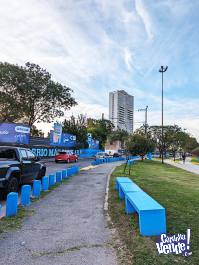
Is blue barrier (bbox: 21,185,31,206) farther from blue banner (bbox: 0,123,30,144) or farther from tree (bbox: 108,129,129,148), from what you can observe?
tree (bbox: 108,129,129,148)

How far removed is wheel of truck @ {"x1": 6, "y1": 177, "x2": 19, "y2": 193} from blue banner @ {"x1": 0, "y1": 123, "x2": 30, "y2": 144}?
21.4 m

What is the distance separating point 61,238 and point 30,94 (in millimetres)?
40337

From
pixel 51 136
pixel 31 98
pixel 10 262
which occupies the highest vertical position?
pixel 31 98

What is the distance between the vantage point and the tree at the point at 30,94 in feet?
144

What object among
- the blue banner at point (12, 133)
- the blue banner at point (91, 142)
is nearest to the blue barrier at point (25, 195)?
the blue banner at point (12, 133)

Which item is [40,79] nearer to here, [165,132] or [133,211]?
[133,211]

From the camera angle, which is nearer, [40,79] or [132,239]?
[132,239]

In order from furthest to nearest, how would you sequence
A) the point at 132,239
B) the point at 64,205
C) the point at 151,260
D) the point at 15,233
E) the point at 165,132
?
the point at 165,132 < the point at 64,205 < the point at 15,233 < the point at 132,239 < the point at 151,260

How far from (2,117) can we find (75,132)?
18.5 metres

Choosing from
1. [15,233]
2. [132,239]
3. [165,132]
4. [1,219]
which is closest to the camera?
[132,239]

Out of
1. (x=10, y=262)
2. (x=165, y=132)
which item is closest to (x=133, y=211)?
(x=10, y=262)

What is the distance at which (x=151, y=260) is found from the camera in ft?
16.2

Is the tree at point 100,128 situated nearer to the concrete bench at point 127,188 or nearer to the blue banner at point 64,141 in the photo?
the blue banner at point 64,141

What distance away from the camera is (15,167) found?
36.7ft
